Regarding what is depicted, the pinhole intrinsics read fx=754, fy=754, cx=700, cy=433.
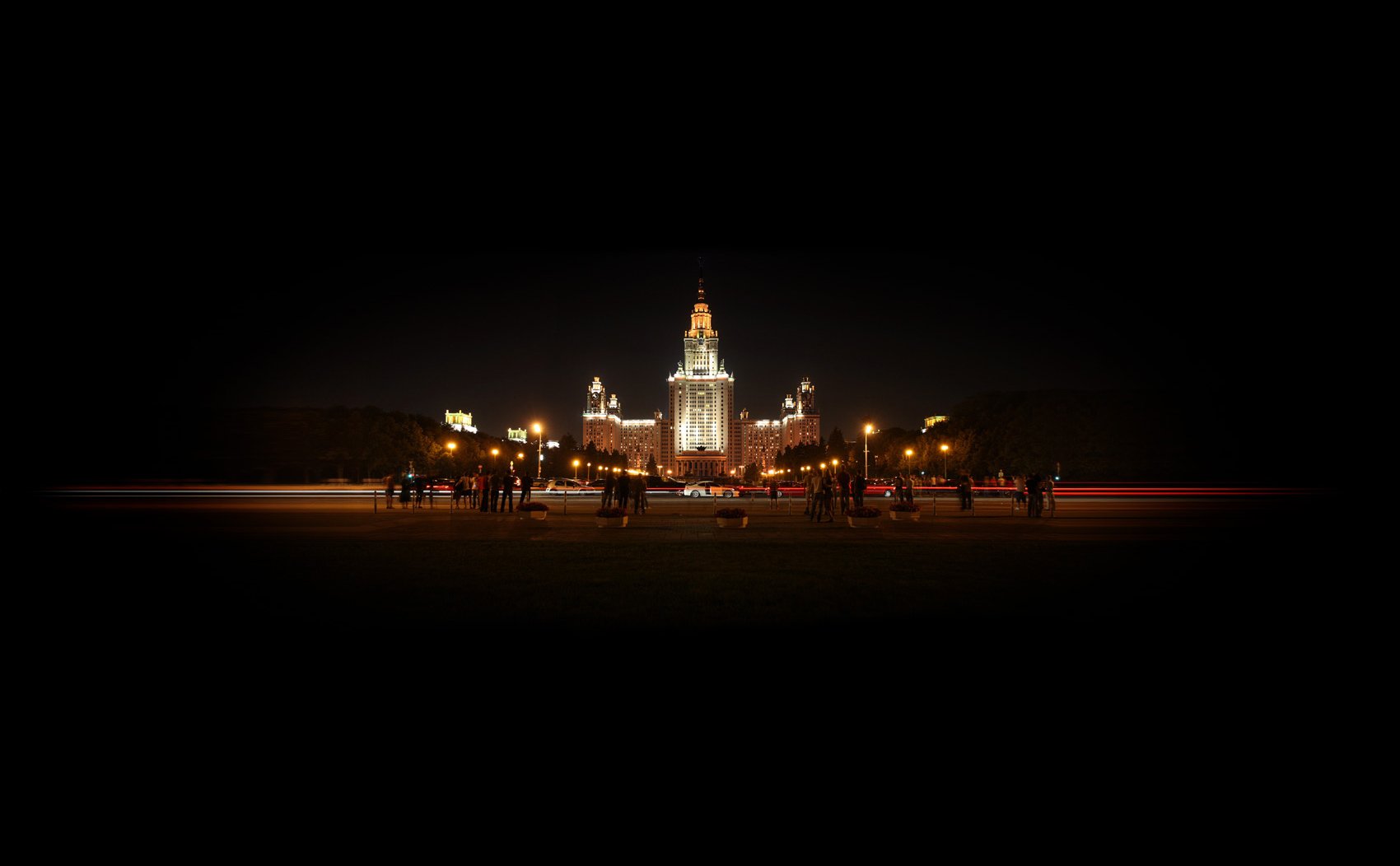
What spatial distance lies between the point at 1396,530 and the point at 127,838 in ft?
89.2

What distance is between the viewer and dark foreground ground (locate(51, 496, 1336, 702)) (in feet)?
25.2

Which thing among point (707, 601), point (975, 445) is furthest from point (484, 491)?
point (975, 445)

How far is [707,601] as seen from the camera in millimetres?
10633

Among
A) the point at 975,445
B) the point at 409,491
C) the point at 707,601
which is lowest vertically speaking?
the point at 707,601

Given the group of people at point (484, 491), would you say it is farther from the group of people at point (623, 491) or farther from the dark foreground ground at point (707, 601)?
the dark foreground ground at point (707, 601)

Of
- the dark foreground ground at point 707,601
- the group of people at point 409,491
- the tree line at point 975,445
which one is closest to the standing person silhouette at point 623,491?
the dark foreground ground at point 707,601

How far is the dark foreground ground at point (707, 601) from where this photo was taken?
25.2 feet

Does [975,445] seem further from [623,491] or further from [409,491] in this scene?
[409,491]

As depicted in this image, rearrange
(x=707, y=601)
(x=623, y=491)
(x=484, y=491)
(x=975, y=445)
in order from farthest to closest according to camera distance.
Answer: (x=975, y=445)
(x=484, y=491)
(x=623, y=491)
(x=707, y=601)

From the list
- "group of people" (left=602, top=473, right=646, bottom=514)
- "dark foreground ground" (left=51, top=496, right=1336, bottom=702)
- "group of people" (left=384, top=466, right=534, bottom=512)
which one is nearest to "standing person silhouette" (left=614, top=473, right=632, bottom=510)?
"group of people" (left=602, top=473, right=646, bottom=514)

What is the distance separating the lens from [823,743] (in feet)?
18.5

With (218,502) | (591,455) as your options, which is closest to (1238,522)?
(218,502)

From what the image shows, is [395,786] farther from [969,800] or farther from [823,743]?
[969,800]

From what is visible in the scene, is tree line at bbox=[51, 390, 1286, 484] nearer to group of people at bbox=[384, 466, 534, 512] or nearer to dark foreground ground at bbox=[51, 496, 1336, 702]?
group of people at bbox=[384, 466, 534, 512]
